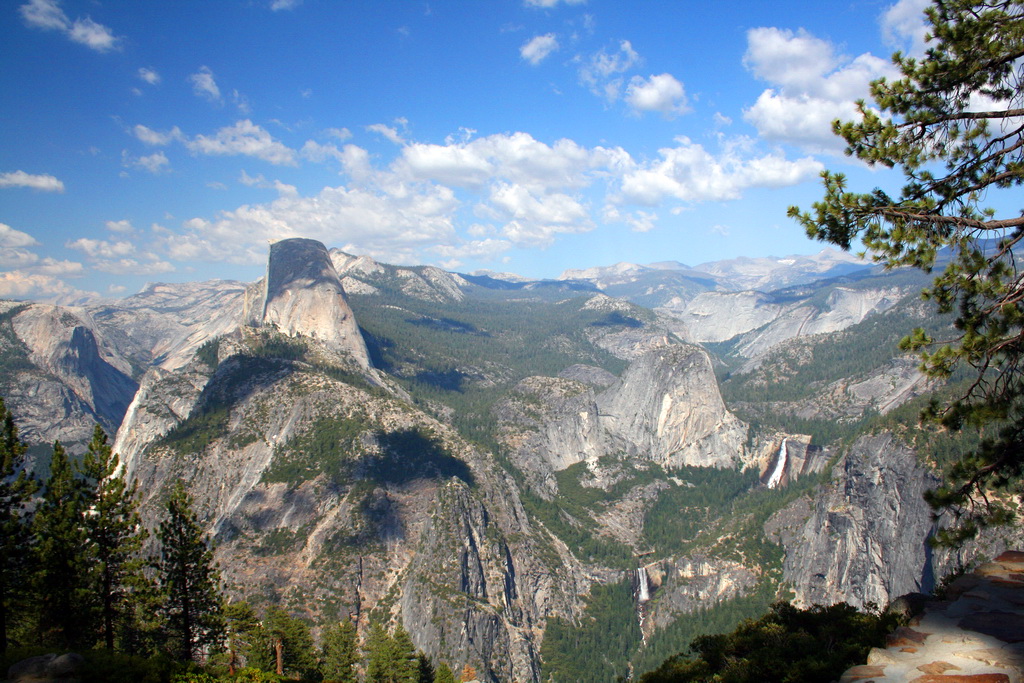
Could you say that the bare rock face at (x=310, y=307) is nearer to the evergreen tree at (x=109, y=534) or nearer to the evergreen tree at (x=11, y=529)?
the evergreen tree at (x=109, y=534)

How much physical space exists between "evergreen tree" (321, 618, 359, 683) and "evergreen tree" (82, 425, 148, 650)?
66.1ft

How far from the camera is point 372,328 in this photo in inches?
7392

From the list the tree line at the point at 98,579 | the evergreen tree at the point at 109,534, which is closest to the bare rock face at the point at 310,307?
the tree line at the point at 98,579

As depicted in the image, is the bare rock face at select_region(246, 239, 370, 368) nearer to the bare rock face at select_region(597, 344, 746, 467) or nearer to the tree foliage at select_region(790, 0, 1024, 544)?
the bare rock face at select_region(597, 344, 746, 467)

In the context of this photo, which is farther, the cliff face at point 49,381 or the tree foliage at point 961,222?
the cliff face at point 49,381

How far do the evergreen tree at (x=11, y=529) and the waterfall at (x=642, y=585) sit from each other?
9349cm

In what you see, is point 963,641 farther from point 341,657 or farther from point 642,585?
point 642,585

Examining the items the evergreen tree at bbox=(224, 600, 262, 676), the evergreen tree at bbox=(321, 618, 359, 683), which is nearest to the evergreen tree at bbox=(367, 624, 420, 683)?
the evergreen tree at bbox=(321, 618, 359, 683)

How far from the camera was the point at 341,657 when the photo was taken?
42.2 meters

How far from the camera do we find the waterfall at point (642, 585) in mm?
97312

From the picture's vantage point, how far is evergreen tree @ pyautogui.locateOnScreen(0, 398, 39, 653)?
21.2 metres

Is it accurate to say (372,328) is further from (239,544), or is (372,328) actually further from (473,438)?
(239,544)

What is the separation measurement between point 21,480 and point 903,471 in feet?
295

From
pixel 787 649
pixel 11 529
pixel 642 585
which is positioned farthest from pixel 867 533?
pixel 11 529
